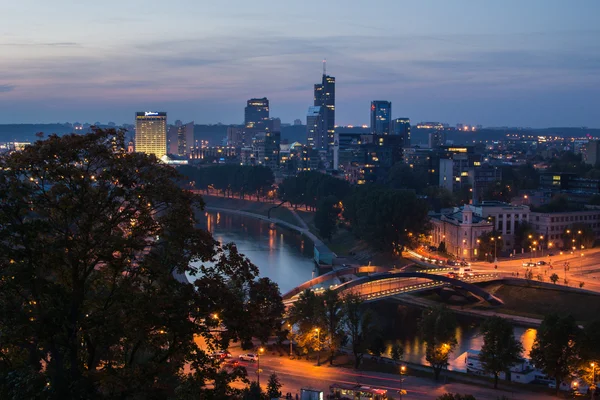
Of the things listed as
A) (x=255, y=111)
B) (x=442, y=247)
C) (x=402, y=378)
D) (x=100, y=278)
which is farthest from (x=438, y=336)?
(x=255, y=111)

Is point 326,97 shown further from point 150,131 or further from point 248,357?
point 248,357

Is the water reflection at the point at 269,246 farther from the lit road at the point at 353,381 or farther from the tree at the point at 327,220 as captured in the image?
the lit road at the point at 353,381

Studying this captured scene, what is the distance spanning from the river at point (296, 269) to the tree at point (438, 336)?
0.76 m

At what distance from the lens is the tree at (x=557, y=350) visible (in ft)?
44.5

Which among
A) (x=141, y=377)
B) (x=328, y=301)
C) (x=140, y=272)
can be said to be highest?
(x=140, y=272)

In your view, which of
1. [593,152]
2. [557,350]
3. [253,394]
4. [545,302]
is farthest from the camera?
[593,152]

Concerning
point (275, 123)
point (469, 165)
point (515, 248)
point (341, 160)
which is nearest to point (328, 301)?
point (515, 248)

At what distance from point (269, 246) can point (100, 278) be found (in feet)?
96.3

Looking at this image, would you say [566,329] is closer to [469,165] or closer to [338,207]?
[338,207]

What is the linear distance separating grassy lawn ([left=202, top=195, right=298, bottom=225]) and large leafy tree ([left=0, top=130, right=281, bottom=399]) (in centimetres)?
→ 3824

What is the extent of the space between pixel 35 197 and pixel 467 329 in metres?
15.9

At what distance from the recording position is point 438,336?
15.1 meters

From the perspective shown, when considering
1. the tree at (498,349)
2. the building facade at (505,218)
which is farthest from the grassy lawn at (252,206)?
the tree at (498,349)

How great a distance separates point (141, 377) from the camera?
5.23m
